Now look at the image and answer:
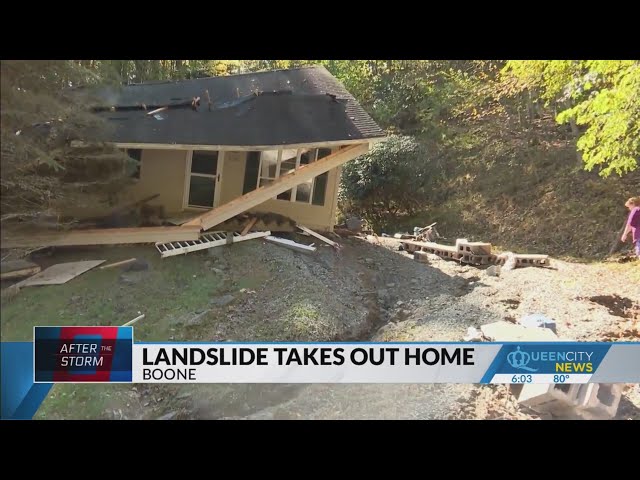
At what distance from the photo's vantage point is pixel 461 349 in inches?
116

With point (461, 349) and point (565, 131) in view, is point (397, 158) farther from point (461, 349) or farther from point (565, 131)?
point (461, 349)

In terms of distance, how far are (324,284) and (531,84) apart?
7.02 feet

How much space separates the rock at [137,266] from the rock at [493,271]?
249 cm

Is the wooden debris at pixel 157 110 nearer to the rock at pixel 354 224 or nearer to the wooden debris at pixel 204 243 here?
→ the wooden debris at pixel 204 243

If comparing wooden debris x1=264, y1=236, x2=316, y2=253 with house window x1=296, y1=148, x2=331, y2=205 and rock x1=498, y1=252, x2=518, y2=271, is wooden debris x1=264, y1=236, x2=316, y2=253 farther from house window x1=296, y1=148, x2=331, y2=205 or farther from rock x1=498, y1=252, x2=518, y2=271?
rock x1=498, y1=252, x2=518, y2=271

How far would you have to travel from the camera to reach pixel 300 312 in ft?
10.2

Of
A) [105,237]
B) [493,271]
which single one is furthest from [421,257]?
[105,237]

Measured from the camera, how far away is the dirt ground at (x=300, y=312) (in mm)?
2885

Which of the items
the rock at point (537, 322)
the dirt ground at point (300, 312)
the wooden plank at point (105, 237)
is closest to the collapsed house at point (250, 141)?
the wooden plank at point (105, 237)

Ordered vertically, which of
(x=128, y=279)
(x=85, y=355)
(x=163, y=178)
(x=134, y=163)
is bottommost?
(x=85, y=355)

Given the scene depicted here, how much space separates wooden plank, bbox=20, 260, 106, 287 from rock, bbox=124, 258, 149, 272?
0.80ft

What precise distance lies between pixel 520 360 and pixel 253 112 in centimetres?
294

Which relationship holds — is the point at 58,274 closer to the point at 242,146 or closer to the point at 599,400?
the point at 242,146

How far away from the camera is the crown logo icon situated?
9.72 feet
